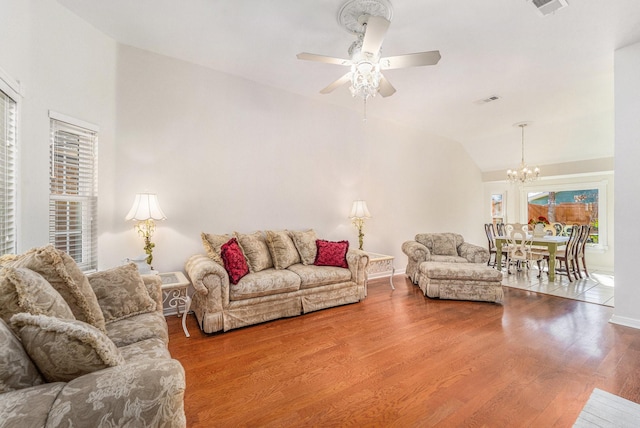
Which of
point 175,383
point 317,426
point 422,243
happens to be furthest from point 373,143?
point 175,383

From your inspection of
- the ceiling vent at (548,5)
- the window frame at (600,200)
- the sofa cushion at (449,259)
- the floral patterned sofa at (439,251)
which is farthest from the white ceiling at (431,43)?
the sofa cushion at (449,259)

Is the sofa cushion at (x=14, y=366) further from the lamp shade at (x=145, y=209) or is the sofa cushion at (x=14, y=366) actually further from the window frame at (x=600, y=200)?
the window frame at (x=600, y=200)

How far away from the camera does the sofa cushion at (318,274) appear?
344 centimetres

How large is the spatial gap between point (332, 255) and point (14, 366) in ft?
10.4

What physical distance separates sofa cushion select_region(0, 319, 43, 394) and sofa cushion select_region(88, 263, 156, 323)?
101cm

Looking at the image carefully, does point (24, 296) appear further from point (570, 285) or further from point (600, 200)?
point (600, 200)

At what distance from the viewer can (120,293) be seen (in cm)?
202

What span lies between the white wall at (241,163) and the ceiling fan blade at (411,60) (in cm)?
216

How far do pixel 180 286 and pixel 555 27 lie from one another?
4.44 meters

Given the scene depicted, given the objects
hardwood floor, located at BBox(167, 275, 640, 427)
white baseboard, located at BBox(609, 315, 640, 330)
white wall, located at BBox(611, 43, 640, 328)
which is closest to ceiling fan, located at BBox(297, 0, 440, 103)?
hardwood floor, located at BBox(167, 275, 640, 427)

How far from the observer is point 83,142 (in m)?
2.84

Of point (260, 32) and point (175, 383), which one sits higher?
point (260, 32)

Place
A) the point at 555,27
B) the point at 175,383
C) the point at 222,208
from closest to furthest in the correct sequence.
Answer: the point at 175,383
the point at 555,27
the point at 222,208

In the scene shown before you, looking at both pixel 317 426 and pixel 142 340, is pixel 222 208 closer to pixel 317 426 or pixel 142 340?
pixel 142 340
